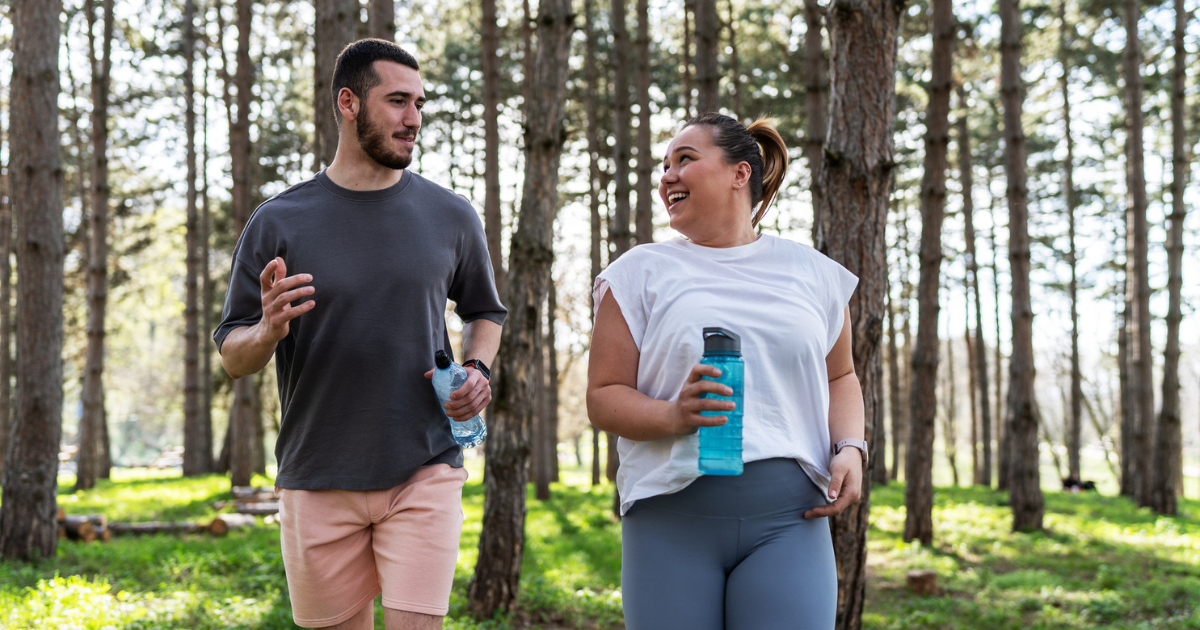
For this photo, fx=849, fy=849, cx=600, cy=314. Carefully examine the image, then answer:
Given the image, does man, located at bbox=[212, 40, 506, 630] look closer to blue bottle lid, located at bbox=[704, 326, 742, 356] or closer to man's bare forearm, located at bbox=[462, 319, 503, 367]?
man's bare forearm, located at bbox=[462, 319, 503, 367]

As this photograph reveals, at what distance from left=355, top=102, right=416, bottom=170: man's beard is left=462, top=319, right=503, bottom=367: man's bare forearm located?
2.05ft

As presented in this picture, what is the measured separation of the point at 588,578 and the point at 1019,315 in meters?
7.41

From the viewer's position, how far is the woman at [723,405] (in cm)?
216

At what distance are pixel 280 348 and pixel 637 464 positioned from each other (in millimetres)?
1283

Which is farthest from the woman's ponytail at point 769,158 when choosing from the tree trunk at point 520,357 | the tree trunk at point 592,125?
the tree trunk at point 592,125

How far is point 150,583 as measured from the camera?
6.95m

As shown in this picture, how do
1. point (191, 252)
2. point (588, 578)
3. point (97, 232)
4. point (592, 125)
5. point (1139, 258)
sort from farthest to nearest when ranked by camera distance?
point (191, 252), point (592, 125), point (1139, 258), point (97, 232), point (588, 578)

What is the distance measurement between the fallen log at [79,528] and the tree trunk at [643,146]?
721cm

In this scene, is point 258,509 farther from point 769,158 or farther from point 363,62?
point 769,158

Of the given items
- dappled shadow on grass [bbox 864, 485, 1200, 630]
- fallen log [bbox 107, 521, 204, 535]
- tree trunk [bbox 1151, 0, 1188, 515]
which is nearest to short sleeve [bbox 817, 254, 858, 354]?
dappled shadow on grass [bbox 864, 485, 1200, 630]

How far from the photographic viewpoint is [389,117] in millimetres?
2705

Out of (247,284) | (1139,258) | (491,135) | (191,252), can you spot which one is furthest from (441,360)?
(191,252)

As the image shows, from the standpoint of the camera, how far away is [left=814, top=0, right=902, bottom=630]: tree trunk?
4633 mm

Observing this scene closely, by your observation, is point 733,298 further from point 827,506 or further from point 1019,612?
point 1019,612
